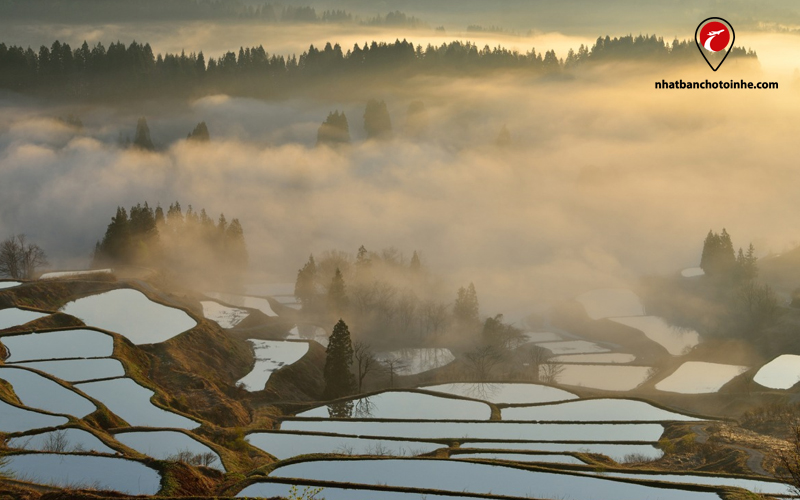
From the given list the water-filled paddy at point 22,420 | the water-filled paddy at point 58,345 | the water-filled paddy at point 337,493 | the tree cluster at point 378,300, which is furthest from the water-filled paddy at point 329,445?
the tree cluster at point 378,300

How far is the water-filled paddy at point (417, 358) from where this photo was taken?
387 ft

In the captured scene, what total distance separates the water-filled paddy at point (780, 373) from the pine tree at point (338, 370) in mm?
44798

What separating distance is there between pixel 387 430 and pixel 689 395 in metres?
48.9

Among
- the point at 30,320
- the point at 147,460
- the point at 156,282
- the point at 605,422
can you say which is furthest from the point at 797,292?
the point at 147,460

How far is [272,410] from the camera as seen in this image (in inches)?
2862

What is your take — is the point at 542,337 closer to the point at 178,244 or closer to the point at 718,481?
the point at 178,244

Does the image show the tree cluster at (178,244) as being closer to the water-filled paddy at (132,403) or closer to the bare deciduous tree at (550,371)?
the bare deciduous tree at (550,371)

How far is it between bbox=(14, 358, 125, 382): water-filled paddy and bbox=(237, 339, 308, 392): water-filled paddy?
16820mm

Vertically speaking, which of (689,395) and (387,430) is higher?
(387,430)

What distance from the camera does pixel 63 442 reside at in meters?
45.4

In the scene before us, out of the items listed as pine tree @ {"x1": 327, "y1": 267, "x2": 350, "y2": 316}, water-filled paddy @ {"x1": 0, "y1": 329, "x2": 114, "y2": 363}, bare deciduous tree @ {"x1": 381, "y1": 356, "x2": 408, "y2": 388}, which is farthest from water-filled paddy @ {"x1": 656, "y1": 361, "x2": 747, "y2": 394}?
water-filled paddy @ {"x1": 0, "y1": 329, "x2": 114, "y2": 363}

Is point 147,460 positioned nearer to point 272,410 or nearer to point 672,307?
point 272,410

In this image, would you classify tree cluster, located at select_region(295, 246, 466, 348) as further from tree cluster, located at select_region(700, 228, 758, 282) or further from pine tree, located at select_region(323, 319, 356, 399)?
tree cluster, located at select_region(700, 228, 758, 282)

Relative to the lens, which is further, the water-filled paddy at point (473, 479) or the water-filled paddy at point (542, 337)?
the water-filled paddy at point (542, 337)
